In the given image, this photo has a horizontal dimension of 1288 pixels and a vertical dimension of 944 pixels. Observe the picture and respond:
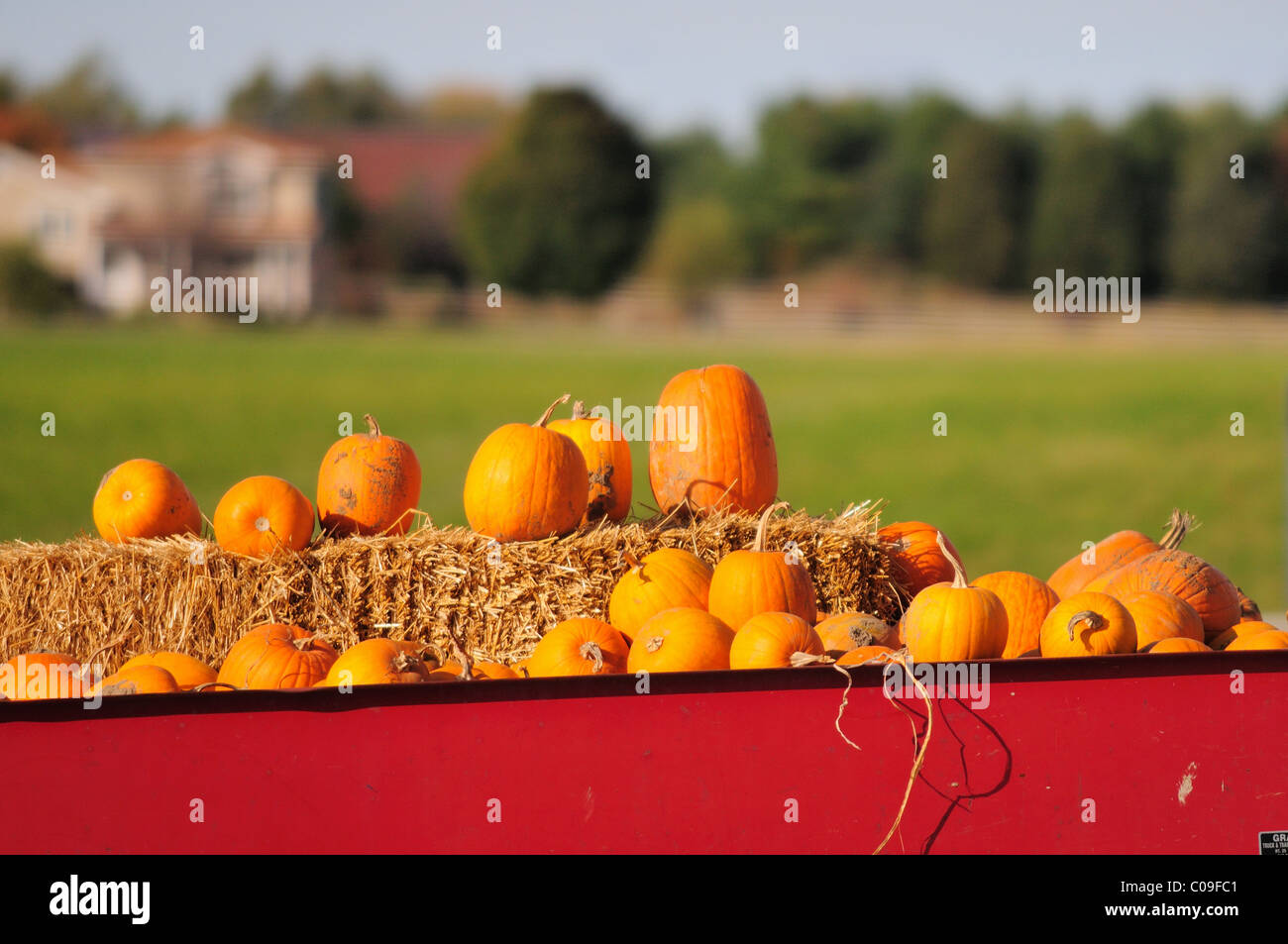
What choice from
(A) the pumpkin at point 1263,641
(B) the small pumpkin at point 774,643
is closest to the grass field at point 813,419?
(A) the pumpkin at point 1263,641

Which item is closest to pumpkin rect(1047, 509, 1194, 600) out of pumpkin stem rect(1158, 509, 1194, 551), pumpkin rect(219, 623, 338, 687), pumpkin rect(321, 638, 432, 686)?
pumpkin stem rect(1158, 509, 1194, 551)

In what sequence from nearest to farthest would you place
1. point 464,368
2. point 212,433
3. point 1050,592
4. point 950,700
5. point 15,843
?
point 15,843 < point 950,700 < point 1050,592 < point 212,433 < point 464,368

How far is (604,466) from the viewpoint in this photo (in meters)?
4.29

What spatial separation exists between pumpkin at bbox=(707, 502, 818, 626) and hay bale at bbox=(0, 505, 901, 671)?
1.19ft

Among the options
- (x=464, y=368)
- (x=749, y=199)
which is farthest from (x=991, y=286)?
(x=464, y=368)

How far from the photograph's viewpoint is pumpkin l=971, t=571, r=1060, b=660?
3.65 meters

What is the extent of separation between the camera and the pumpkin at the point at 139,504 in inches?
166

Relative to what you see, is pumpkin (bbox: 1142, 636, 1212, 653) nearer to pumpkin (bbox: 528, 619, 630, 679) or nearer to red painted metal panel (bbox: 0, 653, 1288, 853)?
red painted metal panel (bbox: 0, 653, 1288, 853)

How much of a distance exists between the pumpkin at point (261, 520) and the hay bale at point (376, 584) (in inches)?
2.1

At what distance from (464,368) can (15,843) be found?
4325cm

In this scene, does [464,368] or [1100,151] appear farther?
[1100,151]

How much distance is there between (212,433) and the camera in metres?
37.0

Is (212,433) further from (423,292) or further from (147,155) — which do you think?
(147,155)

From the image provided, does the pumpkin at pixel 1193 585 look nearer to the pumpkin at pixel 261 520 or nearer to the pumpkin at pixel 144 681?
the pumpkin at pixel 261 520
